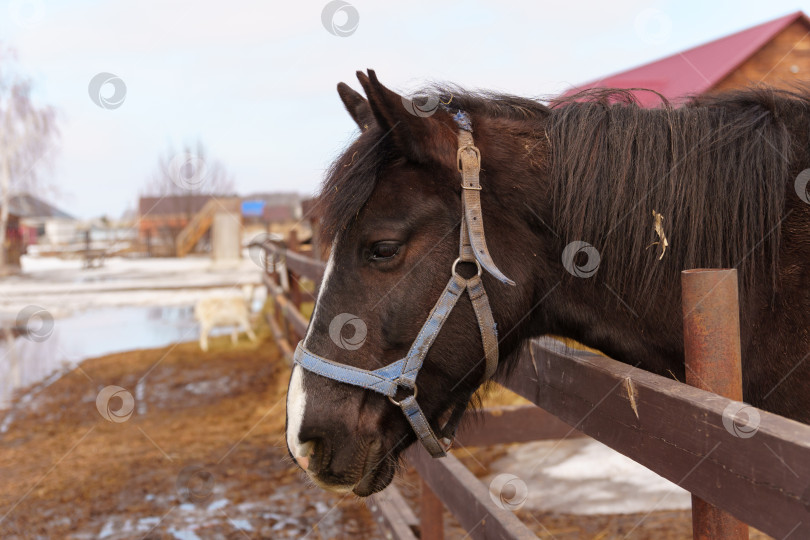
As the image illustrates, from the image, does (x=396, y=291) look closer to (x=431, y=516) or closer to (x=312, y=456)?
(x=312, y=456)

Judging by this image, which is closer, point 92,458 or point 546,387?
point 546,387

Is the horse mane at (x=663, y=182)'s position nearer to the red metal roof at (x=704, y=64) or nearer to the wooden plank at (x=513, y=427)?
the wooden plank at (x=513, y=427)

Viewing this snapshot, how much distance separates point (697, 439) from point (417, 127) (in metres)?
1.10

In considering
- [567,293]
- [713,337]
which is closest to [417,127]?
[567,293]

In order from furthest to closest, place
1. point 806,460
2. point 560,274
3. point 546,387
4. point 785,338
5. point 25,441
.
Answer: point 25,441 < point 546,387 < point 560,274 < point 785,338 < point 806,460

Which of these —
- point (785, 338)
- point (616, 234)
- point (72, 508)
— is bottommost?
point (72, 508)

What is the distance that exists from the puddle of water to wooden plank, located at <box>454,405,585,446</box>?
6.78 m

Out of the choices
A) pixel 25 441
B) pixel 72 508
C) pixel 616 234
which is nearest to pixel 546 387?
pixel 616 234

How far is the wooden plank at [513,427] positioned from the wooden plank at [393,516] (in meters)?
0.56

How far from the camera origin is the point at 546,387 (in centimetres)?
207

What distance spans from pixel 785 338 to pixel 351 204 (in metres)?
1.32

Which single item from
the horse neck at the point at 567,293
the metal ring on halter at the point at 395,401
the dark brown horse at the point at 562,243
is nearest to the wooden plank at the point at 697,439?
the horse neck at the point at 567,293

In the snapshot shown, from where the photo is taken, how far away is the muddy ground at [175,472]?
13.2 ft

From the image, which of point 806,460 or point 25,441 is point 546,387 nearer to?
point 806,460
